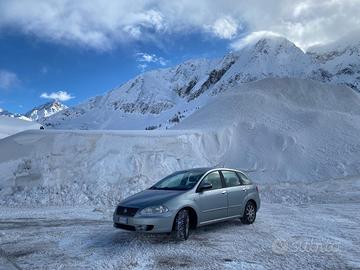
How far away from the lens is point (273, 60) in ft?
263

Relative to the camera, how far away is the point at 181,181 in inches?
383

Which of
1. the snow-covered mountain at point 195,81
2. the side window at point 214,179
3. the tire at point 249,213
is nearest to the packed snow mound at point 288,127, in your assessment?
the tire at point 249,213

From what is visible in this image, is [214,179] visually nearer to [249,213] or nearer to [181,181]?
[181,181]

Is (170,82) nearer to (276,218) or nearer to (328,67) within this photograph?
(328,67)

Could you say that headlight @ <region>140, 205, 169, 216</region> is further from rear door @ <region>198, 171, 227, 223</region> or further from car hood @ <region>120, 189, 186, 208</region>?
rear door @ <region>198, 171, 227, 223</region>

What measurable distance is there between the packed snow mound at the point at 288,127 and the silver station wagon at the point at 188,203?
10846 mm

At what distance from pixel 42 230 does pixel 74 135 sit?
1057cm

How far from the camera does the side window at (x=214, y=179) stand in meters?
9.71

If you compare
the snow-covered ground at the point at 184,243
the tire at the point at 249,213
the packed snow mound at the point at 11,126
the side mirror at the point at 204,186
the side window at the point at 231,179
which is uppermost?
the packed snow mound at the point at 11,126

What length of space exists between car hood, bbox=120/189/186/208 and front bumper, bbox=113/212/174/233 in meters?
0.26

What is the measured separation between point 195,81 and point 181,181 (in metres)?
124

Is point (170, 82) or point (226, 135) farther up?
point (170, 82)

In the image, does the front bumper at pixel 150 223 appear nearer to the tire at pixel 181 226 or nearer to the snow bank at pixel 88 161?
the tire at pixel 181 226

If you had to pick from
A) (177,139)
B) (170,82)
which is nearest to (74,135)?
(177,139)
